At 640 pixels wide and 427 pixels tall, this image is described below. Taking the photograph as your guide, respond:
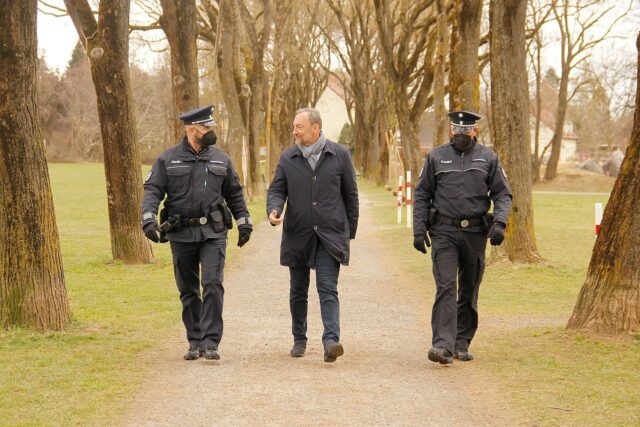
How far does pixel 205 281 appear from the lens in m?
8.27

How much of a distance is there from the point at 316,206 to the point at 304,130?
596mm

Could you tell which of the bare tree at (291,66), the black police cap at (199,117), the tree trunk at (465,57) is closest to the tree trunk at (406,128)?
the bare tree at (291,66)

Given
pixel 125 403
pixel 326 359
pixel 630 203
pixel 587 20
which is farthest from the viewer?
pixel 587 20

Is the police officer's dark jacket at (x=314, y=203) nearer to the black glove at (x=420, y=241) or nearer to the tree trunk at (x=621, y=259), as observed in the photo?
the black glove at (x=420, y=241)

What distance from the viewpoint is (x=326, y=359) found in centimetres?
807

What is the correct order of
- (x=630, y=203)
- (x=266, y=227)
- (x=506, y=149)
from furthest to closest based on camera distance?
(x=266, y=227)
(x=506, y=149)
(x=630, y=203)

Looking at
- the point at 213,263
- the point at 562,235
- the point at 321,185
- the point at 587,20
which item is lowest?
the point at 562,235

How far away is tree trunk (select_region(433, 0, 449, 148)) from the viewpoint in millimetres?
23992

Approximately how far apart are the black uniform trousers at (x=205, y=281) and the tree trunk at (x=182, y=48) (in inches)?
397

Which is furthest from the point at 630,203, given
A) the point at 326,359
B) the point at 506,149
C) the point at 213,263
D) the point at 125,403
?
the point at 506,149

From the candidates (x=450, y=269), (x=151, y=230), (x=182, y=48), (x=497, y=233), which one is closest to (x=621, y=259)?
(x=497, y=233)

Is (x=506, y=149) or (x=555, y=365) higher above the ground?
(x=506, y=149)

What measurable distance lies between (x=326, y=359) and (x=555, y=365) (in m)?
1.74

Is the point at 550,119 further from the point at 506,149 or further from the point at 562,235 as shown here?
the point at 506,149
